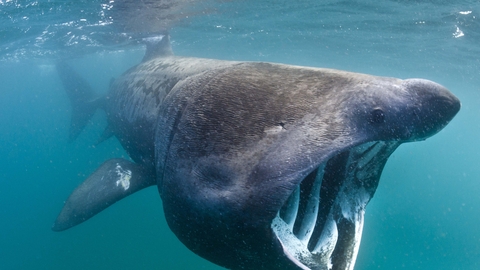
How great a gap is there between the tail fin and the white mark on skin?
806 centimetres

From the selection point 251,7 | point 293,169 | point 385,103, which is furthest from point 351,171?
point 251,7

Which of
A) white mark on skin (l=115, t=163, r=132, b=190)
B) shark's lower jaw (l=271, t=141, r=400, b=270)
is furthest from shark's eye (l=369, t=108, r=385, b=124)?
white mark on skin (l=115, t=163, r=132, b=190)

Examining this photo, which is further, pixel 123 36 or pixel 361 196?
pixel 123 36

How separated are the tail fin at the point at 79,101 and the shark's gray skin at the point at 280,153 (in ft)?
36.3

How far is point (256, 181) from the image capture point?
208 cm

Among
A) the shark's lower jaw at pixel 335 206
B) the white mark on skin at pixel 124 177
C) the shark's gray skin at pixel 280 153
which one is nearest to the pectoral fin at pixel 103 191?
the white mark on skin at pixel 124 177

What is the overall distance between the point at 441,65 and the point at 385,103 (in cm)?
2589

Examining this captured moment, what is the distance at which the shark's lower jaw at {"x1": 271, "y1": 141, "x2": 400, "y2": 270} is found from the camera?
7.88 ft

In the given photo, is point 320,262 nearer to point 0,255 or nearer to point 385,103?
point 385,103

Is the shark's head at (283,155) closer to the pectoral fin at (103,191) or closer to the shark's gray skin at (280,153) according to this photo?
the shark's gray skin at (280,153)

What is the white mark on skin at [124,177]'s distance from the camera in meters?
5.12

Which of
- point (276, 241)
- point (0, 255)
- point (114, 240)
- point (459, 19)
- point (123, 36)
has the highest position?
point (276, 241)

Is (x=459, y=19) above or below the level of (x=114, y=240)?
above

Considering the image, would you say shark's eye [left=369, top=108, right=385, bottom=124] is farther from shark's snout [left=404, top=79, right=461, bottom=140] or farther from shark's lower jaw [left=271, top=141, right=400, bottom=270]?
shark's lower jaw [left=271, top=141, right=400, bottom=270]
